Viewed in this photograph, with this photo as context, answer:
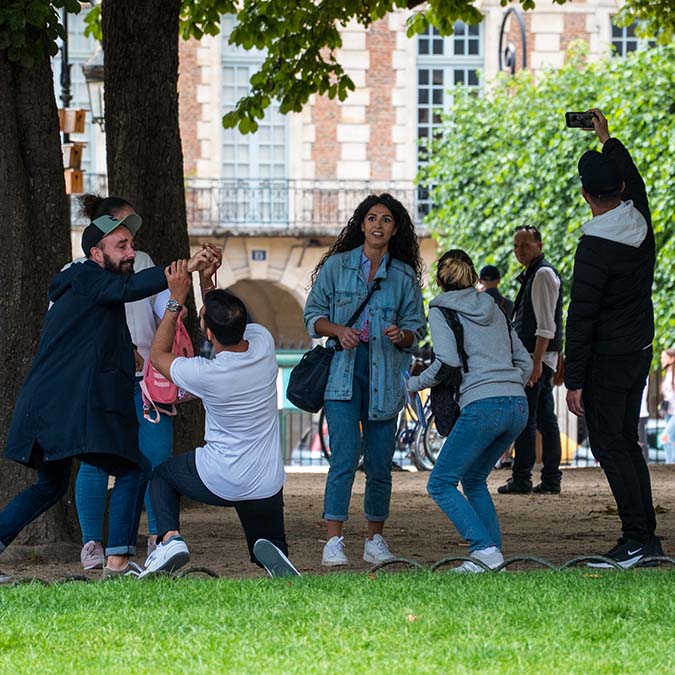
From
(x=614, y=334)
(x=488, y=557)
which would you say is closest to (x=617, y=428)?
(x=614, y=334)

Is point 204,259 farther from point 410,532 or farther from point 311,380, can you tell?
point 410,532

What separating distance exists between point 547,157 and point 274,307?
40.7ft

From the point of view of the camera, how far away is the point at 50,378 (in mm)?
7117

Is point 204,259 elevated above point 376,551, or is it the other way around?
point 204,259

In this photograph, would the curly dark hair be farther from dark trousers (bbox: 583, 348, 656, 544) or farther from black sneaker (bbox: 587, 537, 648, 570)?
black sneaker (bbox: 587, 537, 648, 570)

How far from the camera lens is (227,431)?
695 centimetres

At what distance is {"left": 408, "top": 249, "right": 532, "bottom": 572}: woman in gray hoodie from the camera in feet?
25.1

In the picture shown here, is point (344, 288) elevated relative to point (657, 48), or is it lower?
lower

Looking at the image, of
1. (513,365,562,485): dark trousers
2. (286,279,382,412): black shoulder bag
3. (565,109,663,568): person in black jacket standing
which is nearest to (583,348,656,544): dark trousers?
(565,109,663,568): person in black jacket standing

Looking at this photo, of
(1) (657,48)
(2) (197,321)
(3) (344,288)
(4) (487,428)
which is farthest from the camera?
(1) (657,48)

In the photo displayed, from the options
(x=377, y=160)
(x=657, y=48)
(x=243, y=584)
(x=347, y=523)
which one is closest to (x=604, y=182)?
(x=243, y=584)

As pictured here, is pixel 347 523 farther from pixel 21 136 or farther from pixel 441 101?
pixel 441 101

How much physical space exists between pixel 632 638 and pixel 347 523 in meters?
5.09

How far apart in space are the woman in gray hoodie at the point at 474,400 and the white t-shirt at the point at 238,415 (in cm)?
99
